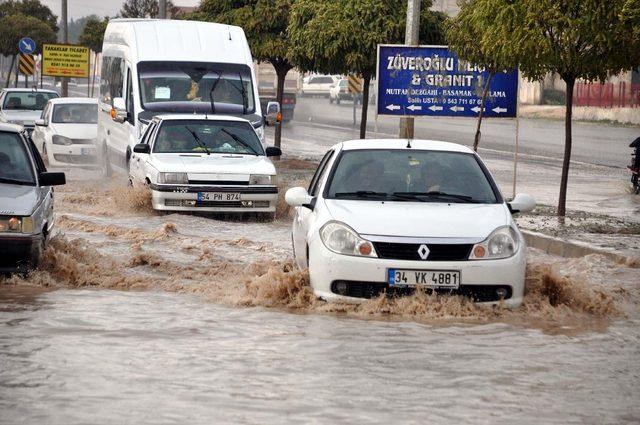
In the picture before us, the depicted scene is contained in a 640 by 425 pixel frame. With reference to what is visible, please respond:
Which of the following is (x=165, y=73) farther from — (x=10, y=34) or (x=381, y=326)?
(x=10, y=34)

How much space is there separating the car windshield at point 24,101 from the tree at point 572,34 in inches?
885

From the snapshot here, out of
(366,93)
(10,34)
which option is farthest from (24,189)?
(10,34)

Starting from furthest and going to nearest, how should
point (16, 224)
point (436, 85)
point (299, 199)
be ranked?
point (436, 85), point (16, 224), point (299, 199)

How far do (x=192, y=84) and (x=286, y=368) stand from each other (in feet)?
49.7

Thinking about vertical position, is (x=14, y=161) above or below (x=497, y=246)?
above

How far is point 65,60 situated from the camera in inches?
1971

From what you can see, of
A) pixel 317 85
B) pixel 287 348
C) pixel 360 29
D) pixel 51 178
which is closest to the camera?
pixel 287 348

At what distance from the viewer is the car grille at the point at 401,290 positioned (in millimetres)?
10852

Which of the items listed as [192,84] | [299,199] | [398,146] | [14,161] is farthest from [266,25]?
[299,199]

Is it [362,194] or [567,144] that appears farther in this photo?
[567,144]

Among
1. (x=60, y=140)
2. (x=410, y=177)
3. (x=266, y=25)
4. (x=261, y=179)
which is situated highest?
(x=266, y=25)

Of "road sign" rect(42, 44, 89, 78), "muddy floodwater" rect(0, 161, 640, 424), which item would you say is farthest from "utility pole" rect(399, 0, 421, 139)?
"road sign" rect(42, 44, 89, 78)

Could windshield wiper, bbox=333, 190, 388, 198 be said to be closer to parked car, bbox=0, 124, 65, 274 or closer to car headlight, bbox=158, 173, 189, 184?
parked car, bbox=0, 124, 65, 274

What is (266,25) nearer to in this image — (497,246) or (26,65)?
(26,65)
